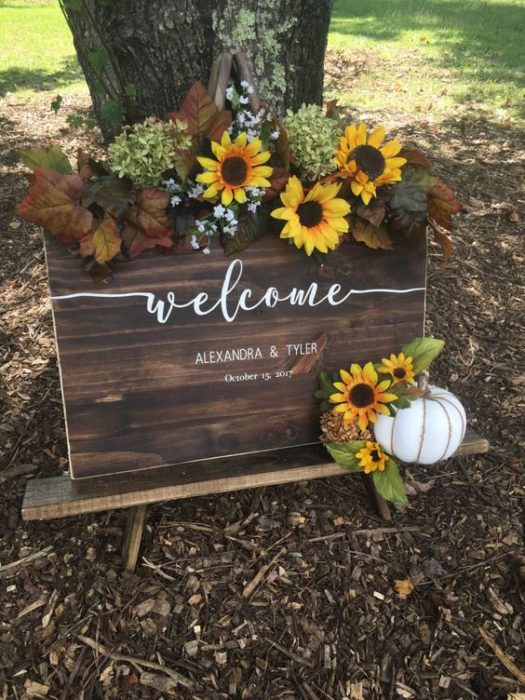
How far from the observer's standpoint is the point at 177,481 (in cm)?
178

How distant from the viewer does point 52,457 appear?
2375 millimetres

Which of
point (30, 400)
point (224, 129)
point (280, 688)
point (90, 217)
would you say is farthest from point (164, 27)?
point (280, 688)

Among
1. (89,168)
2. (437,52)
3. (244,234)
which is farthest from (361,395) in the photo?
(437,52)

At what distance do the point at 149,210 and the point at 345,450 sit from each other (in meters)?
0.85

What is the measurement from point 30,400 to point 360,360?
138 cm

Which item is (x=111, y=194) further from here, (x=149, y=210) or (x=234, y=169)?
(x=234, y=169)

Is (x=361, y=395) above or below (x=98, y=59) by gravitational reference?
below

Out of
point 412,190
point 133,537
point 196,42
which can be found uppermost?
point 196,42

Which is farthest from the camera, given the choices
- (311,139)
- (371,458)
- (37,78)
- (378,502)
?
(37,78)

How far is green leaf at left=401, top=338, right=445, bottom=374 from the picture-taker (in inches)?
75.1

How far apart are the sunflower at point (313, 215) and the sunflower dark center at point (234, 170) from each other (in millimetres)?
118

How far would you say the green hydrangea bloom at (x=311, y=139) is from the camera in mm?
1664

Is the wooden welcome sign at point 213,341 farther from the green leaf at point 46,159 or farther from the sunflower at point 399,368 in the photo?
the green leaf at point 46,159

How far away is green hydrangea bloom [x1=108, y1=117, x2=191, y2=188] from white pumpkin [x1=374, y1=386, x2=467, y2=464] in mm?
914
